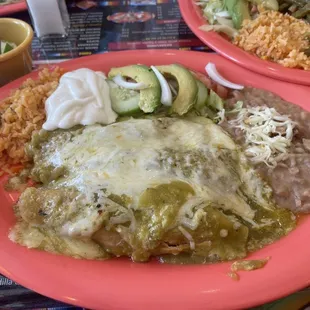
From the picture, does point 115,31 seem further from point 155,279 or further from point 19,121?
point 155,279

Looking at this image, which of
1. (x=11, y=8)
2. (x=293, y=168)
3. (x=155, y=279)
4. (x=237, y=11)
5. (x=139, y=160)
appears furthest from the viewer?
(x=11, y=8)

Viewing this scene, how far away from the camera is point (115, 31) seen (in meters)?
2.53

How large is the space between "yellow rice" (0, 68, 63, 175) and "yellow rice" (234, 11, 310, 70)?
101 cm

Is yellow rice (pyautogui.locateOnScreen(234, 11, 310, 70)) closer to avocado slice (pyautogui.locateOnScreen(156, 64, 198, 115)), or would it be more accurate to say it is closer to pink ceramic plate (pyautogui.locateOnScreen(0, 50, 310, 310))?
avocado slice (pyautogui.locateOnScreen(156, 64, 198, 115))

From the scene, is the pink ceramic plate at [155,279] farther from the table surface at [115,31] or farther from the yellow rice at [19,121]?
the table surface at [115,31]

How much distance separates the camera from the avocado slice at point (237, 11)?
234cm

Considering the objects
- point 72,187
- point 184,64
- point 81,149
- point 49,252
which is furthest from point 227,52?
point 49,252

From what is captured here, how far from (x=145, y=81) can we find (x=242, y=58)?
547 mm

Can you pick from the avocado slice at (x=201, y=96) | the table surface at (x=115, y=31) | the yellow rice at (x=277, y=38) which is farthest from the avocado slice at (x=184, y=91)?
the table surface at (x=115, y=31)

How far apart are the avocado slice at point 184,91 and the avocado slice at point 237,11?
0.68 m

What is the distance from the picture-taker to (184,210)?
1360 millimetres

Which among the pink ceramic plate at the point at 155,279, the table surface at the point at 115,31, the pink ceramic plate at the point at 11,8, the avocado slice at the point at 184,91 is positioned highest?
the pink ceramic plate at the point at 11,8

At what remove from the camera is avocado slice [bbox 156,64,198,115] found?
177 cm

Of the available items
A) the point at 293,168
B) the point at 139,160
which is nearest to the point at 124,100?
the point at 139,160
